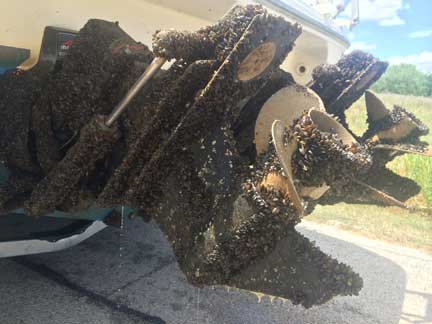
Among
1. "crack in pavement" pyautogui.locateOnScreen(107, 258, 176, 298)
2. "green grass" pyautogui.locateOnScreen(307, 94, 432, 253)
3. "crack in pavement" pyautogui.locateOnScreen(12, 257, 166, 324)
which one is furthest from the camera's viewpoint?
"green grass" pyautogui.locateOnScreen(307, 94, 432, 253)

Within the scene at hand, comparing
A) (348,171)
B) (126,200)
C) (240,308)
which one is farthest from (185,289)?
(348,171)

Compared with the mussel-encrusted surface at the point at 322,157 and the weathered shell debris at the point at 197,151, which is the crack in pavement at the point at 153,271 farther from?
the mussel-encrusted surface at the point at 322,157

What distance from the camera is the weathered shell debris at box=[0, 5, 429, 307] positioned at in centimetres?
140

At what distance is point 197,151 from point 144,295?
1.49m

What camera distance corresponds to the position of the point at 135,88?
5.03 feet

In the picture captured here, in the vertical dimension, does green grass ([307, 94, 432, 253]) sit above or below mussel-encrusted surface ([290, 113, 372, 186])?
below

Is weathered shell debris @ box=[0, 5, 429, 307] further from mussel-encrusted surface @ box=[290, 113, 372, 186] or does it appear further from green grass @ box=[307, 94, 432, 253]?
green grass @ box=[307, 94, 432, 253]

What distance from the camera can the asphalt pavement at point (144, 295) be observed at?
2520mm

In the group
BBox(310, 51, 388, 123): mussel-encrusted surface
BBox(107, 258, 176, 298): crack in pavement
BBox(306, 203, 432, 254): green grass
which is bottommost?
BBox(306, 203, 432, 254): green grass

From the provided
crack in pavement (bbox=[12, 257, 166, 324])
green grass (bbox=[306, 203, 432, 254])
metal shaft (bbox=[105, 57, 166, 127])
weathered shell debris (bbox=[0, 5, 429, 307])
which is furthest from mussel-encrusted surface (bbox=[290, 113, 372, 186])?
green grass (bbox=[306, 203, 432, 254])

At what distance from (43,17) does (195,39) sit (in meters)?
0.74

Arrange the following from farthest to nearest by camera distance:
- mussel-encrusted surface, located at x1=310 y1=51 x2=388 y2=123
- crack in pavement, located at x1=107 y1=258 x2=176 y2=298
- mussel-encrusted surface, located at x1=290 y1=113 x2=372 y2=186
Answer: crack in pavement, located at x1=107 y1=258 x2=176 y2=298 < mussel-encrusted surface, located at x1=310 y1=51 x2=388 y2=123 < mussel-encrusted surface, located at x1=290 y1=113 x2=372 y2=186

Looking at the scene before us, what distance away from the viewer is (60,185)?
168cm

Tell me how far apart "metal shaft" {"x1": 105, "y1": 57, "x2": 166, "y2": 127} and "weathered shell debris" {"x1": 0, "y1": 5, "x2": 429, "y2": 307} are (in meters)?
0.04
